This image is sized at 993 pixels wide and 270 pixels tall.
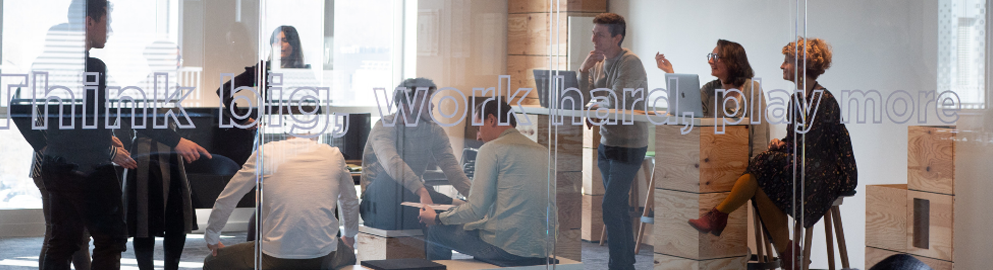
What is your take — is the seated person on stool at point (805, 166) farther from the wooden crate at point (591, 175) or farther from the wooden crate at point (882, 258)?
the wooden crate at point (591, 175)

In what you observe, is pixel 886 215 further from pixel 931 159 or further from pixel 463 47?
pixel 463 47

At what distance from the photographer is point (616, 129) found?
11.7 feet

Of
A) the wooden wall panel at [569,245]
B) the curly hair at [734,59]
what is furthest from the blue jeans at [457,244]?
→ the curly hair at [734,59]

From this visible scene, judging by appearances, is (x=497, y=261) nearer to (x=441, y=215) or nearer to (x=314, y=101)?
(x=441, y=215)

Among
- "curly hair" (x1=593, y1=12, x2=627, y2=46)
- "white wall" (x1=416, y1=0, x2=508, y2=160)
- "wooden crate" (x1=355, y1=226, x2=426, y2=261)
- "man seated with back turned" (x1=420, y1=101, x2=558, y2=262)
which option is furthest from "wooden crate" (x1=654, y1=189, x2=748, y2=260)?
"wooden crate" (x1=355, y1=226, x2=426, y2=261)

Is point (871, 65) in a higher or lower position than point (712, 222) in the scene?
higher

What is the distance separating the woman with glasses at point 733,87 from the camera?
3.70 meters

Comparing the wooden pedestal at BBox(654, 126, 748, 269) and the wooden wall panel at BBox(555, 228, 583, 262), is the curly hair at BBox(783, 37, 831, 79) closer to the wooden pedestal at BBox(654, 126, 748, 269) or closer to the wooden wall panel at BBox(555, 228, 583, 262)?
the wooden pedestal at BBox(654, 126, 748, 269)

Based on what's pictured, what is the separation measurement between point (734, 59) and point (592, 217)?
952 millimetres

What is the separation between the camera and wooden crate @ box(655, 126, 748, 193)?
3658 mm

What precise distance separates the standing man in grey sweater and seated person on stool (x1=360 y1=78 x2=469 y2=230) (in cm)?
66

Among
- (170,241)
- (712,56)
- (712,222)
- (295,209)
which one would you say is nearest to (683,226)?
(712,222)

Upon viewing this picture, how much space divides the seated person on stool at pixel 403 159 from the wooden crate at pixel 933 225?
2320 mm

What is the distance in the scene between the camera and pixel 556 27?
11.4 ft
